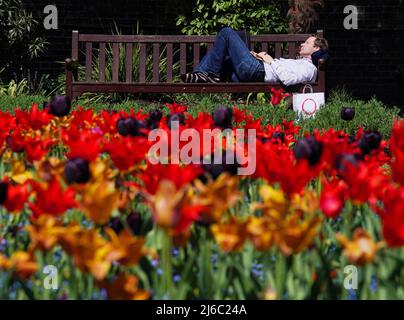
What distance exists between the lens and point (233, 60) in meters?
8.53

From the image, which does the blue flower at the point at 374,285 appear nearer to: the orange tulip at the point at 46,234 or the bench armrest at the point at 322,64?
the orange tulip at the point at 46,234

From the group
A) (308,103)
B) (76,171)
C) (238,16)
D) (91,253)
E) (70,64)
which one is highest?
(238,16)

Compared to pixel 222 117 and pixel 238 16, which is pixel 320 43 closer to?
pixel 238 16

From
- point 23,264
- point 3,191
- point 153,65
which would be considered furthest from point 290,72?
point 23,264

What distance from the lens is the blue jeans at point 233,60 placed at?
8.34 meters

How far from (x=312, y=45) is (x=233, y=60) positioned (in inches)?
30.5

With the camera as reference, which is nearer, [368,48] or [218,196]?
[218,196]

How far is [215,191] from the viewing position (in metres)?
1.54

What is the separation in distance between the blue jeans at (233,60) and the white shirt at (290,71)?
0.28 feet

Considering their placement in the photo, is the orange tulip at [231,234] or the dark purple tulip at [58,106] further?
the dark purple tulip at [58,106]

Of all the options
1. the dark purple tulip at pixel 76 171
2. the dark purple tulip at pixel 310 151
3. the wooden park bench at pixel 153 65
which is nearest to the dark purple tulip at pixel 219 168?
the dark purple tulip at pixel 310 151

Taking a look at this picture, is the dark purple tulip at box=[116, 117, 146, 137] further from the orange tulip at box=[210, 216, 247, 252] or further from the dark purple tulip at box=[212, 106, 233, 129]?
the orange tulip at box=[210, 216, 247, 252]

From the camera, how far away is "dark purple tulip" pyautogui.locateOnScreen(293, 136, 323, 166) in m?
1.92

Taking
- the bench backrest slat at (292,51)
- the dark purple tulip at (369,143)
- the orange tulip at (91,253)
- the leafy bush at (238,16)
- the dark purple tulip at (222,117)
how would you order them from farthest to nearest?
the leafy bush at (238,16) < the bench backrest slat at (292,51) < the dark purple tulip at (222,117) < the dark purple tulip at (369,143) < the orange tulip at (91,253)
